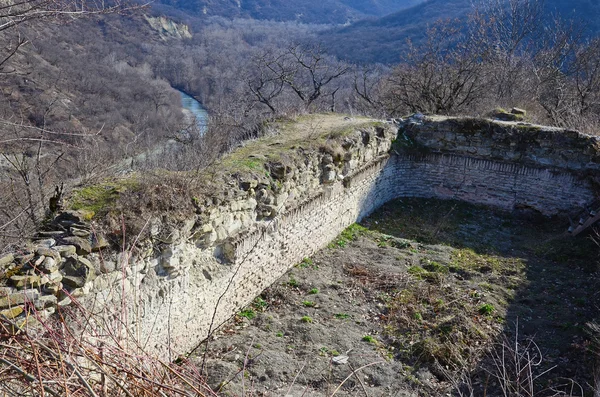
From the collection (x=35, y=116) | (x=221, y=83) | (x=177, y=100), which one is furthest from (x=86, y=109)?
(x=221, y=83)

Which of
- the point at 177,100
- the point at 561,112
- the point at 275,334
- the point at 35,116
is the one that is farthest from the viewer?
the point at 177,100

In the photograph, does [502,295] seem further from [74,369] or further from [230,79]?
[230,79]

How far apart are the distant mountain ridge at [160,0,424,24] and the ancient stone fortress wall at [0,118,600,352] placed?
75.6 m

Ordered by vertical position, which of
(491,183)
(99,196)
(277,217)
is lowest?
(491,183)

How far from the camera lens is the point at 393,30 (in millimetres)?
57844

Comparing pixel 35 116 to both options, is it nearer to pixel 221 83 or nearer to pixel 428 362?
pixel 428 362

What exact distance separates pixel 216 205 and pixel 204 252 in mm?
554

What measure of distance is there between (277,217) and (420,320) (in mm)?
2337

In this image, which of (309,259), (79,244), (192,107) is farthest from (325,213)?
(192,107)

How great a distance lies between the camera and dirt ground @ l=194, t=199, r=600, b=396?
4902 millimetres

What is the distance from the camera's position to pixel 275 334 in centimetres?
556

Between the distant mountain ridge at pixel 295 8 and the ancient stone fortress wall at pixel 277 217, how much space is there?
7564 centimetres

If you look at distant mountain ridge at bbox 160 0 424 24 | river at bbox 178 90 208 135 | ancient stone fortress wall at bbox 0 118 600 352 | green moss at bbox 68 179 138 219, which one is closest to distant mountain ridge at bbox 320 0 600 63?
river at bbox 178 90 208 135

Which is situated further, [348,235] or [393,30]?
[393,30]
